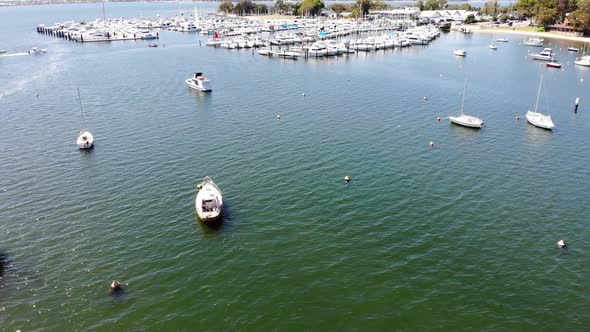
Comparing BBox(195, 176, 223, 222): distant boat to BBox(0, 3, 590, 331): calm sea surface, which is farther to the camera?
BBox(195, 176, 223, 222): distant boat

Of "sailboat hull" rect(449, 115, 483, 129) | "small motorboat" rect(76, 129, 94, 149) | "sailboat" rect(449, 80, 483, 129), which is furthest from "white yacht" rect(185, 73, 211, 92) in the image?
"sailboat hull" rect(449, 115, 483, 129)

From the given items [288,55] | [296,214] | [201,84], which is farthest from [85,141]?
[288,55]

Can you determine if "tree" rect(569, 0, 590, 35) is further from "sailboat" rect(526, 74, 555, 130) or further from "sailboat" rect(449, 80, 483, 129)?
"sailboat" rect(449, 80, 483, 129)

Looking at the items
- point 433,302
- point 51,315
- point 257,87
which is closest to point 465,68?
point 257,87

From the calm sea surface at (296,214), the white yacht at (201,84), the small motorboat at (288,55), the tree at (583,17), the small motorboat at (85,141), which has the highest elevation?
the tree at (583,17)

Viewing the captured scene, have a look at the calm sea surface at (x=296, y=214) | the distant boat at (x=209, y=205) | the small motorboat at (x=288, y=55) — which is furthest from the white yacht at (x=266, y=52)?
the distant boat at (x=209, y=205)

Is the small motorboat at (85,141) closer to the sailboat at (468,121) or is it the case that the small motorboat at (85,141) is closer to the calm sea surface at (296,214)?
the calm sea surface at (296,214)
